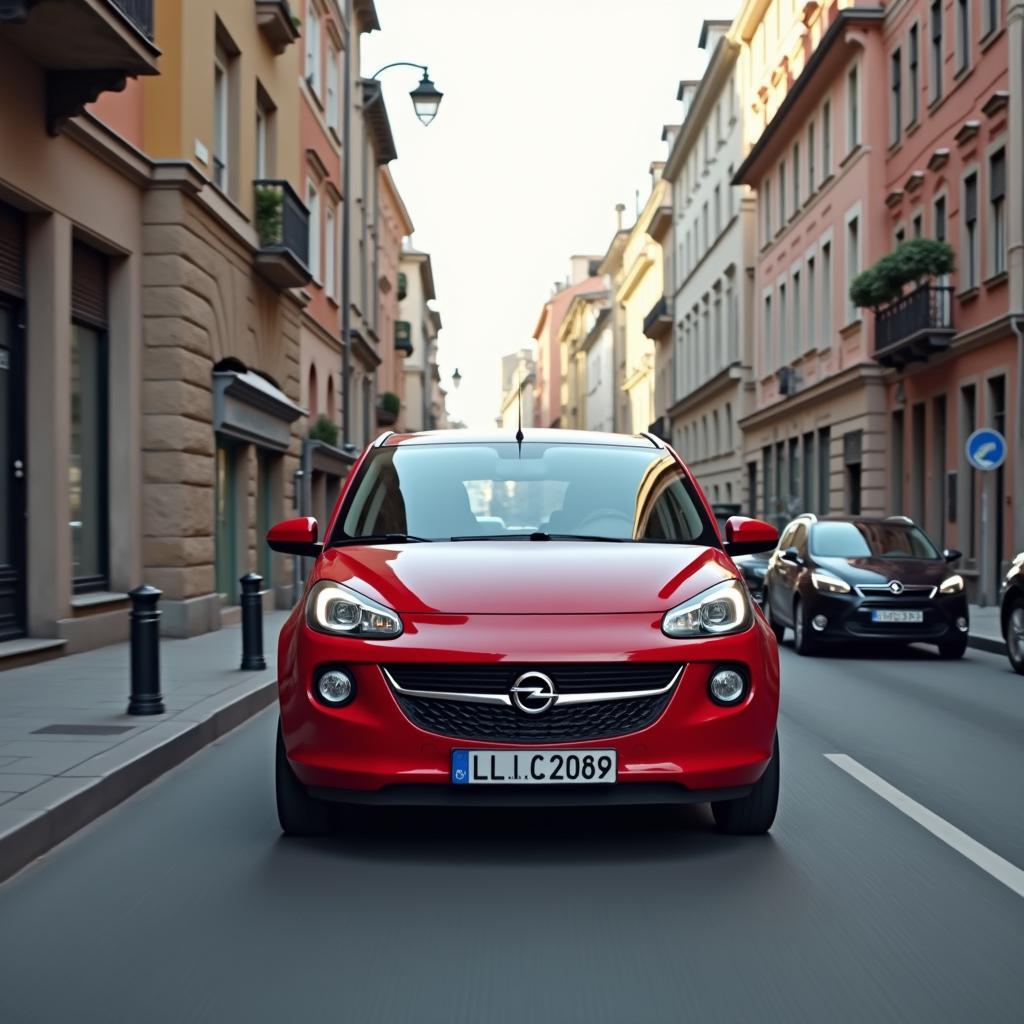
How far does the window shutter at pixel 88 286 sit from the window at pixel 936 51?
1777 cm

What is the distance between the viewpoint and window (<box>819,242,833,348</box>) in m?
35.8

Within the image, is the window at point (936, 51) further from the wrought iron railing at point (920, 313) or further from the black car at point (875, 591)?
the black car at point (875, 591)

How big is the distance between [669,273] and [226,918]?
208 ft

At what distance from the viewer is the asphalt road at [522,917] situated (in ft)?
12.8

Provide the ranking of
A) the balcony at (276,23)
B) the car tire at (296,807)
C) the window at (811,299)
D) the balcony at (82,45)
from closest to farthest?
the car tire at (296,807), the balcony at (82,45), the balcony at (276,23), the window at (811,299)

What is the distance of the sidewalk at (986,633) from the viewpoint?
16516mm

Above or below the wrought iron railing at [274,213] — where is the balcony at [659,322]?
above

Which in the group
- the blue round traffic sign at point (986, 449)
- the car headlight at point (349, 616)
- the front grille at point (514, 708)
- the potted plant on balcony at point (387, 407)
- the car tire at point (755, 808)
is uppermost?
the potted plant on balcony at point (387, 407)

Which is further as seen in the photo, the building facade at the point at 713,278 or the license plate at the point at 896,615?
the building facade at the point at 713,278

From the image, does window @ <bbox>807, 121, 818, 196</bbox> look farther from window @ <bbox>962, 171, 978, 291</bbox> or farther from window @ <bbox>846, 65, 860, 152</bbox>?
window @ <bbox>962, 171, 978, 291</bbox>

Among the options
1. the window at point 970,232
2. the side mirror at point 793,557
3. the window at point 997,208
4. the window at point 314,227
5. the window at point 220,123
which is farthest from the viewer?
the window at point 314,227

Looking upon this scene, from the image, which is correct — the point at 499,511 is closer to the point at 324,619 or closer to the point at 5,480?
the point at 324,619

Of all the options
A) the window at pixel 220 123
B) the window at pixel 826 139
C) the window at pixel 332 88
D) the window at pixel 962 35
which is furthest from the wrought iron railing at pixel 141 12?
the window at pixel 826 139

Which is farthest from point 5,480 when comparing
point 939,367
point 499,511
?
point 939,367
